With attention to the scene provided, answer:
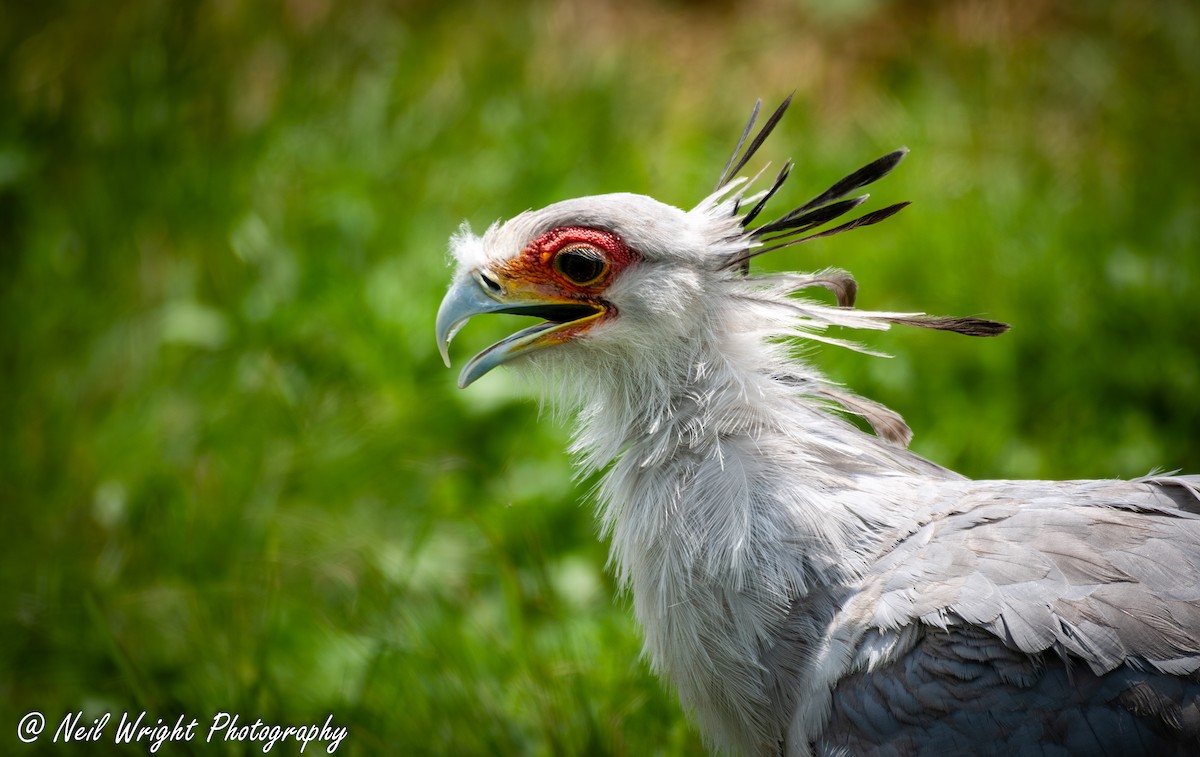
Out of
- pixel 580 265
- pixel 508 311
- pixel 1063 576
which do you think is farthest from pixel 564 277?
pixel 1063 576

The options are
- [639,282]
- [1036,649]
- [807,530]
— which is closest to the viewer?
[1036,649]

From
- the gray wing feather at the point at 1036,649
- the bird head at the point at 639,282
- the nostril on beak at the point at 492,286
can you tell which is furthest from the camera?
the nostril on beak at the point at 492,286

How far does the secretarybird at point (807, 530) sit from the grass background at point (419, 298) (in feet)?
2.60

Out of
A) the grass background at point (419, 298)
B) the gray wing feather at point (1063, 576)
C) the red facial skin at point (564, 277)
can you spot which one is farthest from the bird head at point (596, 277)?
the grass background at point (419, 298)

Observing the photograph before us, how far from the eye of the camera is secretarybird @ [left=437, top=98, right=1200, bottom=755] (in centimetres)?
180

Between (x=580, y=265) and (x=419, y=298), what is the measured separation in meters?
2.24

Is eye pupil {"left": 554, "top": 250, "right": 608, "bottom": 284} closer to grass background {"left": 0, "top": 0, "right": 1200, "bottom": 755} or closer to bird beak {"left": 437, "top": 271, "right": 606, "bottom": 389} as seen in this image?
bird beak {"left": 437, "top": 271, "right": 606, "bottom": 389}

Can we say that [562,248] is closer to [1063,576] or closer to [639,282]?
[639,282]

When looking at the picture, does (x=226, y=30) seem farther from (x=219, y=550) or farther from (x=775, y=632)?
(x=775, y=632)

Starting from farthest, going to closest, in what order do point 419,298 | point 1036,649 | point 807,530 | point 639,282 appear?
1. point 419,298
2. point 639,282
3. point 807,530
4. point 1036,649

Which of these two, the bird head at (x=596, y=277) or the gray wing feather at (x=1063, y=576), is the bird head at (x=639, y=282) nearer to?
the bird head at (x=596, y=277)

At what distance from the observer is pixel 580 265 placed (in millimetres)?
2176

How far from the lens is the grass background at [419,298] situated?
301 cm

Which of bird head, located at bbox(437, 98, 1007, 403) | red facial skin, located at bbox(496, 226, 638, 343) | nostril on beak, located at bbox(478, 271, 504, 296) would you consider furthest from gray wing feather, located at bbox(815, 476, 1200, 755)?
nostril on beak, located at bbox(478, 271, 504, 296)
